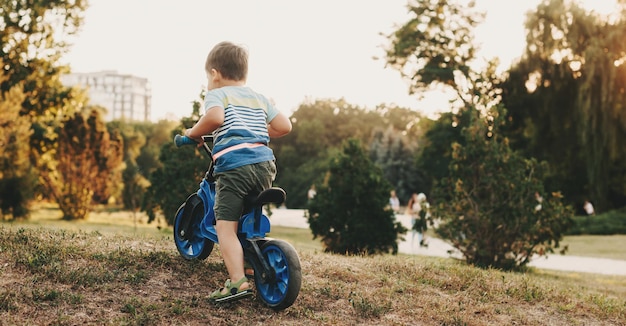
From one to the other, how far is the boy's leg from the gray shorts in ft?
0.17

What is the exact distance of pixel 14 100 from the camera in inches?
905

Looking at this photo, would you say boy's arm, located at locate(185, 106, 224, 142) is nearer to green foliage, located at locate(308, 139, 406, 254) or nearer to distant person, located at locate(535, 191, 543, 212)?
green foliage, located at locate(308, 139, 406, 254)

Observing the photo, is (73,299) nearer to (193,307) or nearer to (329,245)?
(193,307)

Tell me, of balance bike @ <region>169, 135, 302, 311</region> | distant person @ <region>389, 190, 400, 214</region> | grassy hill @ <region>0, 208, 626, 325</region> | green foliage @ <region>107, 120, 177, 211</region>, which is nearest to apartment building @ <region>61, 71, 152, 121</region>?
green foliage @ <region>107, 120, 177, 211</region>

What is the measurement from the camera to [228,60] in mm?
4699

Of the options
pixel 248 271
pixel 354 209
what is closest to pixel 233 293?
pixel 248 271

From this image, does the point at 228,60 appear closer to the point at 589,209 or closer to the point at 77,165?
the point at 77,165

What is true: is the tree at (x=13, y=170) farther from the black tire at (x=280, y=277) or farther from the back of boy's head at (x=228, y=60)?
A: the black tire at (x=280, y=277)

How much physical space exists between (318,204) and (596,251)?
1264 centimetres

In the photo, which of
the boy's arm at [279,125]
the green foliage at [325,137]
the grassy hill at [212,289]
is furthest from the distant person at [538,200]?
the green foliage at [325,137]

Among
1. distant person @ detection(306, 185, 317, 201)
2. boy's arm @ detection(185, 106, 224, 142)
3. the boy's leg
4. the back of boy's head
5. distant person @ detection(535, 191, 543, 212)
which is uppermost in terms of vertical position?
the back of boy's head

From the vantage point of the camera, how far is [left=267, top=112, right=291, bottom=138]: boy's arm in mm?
4938

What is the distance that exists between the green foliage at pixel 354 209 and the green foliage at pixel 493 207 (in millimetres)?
1123

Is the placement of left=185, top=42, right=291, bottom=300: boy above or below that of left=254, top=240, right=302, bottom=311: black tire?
above
